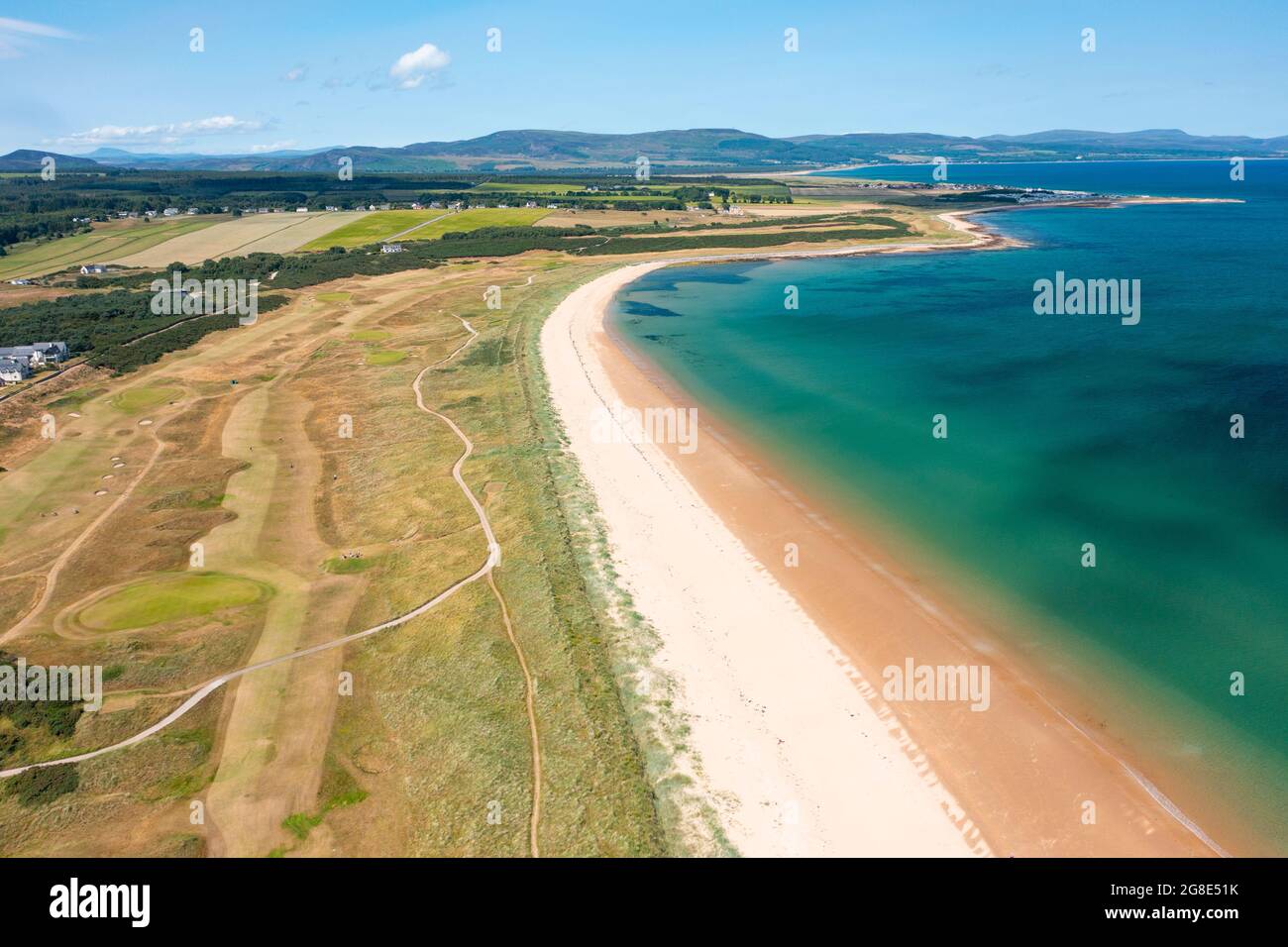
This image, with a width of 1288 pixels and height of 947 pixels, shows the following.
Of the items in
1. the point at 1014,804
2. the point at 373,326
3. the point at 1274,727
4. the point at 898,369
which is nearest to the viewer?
the point at 1014,804

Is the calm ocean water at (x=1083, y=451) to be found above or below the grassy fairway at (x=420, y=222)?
below

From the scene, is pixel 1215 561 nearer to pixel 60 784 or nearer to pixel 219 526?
pixel 60 784

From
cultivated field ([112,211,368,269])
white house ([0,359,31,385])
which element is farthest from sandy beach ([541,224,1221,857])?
cultivated field ([112,211,368,269])

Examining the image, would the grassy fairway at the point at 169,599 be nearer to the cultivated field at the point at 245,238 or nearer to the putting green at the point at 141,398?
the putting green at the point at 141,398

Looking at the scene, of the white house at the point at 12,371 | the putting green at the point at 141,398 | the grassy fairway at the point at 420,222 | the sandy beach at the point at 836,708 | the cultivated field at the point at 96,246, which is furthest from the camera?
the grassy fairway at the point at 420,222

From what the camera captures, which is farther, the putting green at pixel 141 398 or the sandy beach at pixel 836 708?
the putting green at pixel 141 398

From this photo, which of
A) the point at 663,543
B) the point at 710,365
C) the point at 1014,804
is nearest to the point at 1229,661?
the point at 1014,804

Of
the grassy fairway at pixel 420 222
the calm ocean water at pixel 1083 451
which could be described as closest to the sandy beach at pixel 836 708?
the calm ocean water at pixel 1083 451
